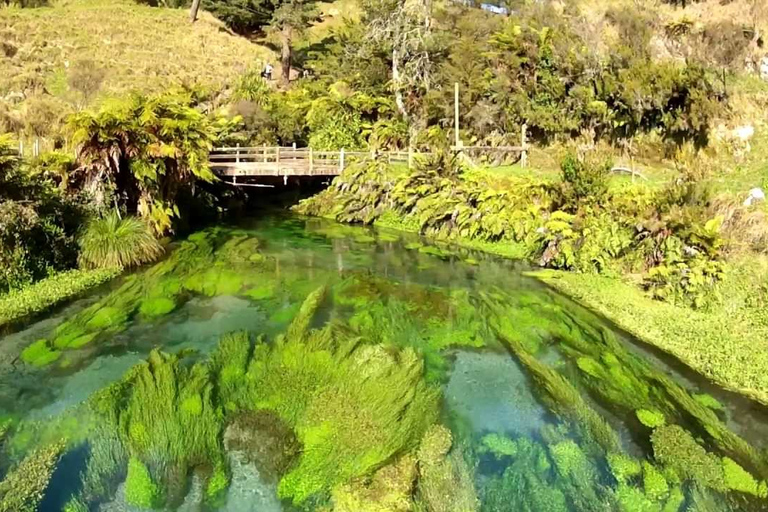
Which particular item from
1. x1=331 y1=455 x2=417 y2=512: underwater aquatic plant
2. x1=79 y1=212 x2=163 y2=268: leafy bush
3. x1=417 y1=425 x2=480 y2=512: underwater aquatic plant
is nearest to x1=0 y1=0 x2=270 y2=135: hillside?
x1=79 y1=212 x2=163 y2=268: leafy bush

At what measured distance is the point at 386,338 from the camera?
10.0m

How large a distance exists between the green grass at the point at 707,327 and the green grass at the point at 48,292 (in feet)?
33.6

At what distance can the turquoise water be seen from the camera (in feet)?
20.3

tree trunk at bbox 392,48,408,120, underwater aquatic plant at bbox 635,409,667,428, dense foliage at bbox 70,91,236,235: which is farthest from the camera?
tree trunk at bbox 392,48,408,120

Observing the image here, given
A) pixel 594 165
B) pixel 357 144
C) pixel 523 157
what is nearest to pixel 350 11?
pixel 357 144

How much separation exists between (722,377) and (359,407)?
5381mm

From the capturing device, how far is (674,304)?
36.5 ft

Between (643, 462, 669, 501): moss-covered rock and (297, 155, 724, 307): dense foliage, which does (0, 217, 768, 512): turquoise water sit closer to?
(643, 462, 669, 501): moss-covered rock

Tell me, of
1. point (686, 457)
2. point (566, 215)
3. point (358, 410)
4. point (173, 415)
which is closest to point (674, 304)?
point (566, 215)

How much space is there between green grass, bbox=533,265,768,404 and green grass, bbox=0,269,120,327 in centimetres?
1024

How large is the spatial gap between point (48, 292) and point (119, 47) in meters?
31.6

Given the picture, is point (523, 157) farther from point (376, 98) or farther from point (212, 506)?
point (212, 506)

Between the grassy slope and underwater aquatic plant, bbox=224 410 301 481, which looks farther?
the grassy slope

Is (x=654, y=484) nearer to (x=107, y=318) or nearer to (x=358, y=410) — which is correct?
(x=358, y=410)
